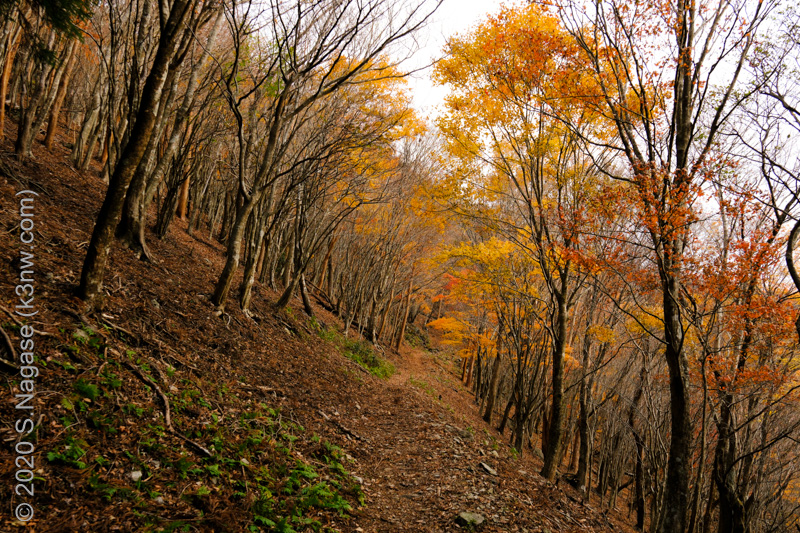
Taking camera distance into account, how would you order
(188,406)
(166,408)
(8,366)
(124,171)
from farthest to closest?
1. (124,171)
2. (188,406)
3. (166,408)
4. (8,366)

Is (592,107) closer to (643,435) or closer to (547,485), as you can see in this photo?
(547,485)

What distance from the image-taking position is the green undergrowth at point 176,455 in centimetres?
256

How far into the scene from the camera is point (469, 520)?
15.3ft

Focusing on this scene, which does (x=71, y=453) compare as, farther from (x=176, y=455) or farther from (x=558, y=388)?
(x=558, y=388)

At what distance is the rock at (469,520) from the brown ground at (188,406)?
0.16m

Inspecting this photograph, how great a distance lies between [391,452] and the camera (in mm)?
6684

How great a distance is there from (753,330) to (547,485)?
5.72 meters

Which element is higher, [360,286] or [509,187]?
[509,187]

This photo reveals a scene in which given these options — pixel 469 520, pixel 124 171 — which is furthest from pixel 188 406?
pixel 469 520

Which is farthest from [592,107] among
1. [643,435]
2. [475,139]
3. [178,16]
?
[643,435]

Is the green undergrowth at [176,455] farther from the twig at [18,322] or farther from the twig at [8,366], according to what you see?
the twig at [8,366]

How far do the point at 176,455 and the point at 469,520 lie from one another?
339 cm

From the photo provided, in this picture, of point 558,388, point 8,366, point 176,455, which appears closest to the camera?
point 8,366

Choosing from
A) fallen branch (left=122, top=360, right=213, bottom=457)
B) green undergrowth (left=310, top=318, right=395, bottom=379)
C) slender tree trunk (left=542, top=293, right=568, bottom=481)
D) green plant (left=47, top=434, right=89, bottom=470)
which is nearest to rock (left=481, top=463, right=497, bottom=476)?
slender tree trunk (left=542, top=293, right=568, bottom=481)
